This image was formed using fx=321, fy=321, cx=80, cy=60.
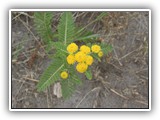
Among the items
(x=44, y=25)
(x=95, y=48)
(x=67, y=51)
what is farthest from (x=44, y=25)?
(x=95, y=48)

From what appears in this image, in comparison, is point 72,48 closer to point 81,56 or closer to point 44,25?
point 81,56

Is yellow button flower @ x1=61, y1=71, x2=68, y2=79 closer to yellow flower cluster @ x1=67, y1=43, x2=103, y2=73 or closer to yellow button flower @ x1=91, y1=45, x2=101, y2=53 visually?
yellow flower cluster @ x1=67, y1=43, x2=103, y2=73

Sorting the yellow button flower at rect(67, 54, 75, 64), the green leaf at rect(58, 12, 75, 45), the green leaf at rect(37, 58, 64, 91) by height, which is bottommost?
the green leaf at rect(37, 58, 64, 91)

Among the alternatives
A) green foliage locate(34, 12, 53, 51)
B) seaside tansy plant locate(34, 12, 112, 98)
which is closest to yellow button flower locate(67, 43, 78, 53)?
seaside tansy plant locate(34, 12, 112, 98)

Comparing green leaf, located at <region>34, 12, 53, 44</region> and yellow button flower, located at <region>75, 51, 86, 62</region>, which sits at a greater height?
green leaf, located at <region>34, 12, 53, 44</region>

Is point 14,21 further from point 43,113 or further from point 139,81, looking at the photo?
point 139,81

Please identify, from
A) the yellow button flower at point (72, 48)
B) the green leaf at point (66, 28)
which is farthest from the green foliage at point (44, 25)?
the yellow button flower at point (72, 48)
